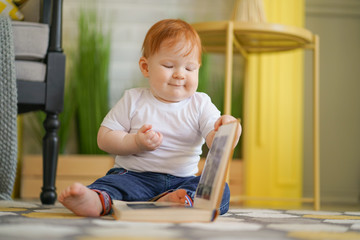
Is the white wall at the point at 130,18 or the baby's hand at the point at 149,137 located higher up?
the white wall at the point at 130,18

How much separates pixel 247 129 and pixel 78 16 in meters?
0.98

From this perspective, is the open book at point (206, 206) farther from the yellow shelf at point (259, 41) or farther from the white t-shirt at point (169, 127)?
the yellow shelf at point (259, 41)

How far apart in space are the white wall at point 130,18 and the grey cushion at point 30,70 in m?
1.02

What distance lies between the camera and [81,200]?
924 mm

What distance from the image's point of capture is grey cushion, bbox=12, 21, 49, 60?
143cm

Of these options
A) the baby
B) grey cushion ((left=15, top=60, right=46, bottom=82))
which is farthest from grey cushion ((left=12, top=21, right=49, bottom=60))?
the baby

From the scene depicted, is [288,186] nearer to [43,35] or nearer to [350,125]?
[350,125]

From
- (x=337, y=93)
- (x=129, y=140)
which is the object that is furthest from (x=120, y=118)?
(x=337, y=93)

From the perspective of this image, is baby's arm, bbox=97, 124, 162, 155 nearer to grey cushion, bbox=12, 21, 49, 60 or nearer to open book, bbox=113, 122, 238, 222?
open book, bbox=113, 122, 238, 222

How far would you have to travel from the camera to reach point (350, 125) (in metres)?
2.55

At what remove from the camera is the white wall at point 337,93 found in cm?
253

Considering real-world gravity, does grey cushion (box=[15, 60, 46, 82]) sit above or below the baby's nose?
above

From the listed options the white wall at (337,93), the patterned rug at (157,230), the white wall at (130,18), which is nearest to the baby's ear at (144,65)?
the patterned rug at (157,230)

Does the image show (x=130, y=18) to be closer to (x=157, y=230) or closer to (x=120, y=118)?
(x=120, y=118)
